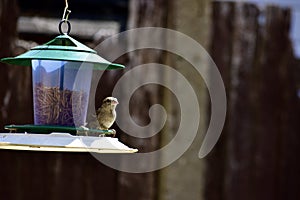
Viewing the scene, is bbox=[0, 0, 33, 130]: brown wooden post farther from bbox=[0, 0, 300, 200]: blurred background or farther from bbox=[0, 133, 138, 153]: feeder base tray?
bbox=[0, 133, 138, 153]: feeder base tray

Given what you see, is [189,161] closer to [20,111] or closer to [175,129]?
[175,129]

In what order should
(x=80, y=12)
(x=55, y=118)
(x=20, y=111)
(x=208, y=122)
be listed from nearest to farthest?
(x=55, y=118) → (x=20, y=111) → (x=208, y=122) → (x=80, y=12)

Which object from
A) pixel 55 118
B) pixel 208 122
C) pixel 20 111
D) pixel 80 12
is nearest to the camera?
pixel 55 118

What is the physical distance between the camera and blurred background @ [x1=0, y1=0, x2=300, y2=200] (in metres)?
4.31

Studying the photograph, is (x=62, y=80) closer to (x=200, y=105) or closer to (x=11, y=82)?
(x=11, y=82)

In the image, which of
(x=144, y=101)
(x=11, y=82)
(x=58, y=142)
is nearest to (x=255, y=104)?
(x=144, y=101)

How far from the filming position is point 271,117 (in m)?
4.85

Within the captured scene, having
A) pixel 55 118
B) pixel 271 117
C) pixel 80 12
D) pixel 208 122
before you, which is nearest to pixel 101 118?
pixel 55 118

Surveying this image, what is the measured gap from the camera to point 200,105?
4555 mm

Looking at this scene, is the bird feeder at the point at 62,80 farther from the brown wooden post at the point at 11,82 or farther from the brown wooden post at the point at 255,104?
the brown wooden post at the point at 255,104

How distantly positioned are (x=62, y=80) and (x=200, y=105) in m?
1.57

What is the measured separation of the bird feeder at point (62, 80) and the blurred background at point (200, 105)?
1161mm

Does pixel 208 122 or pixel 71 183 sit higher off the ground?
pixel 208 122

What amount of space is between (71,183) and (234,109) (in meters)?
1.01
